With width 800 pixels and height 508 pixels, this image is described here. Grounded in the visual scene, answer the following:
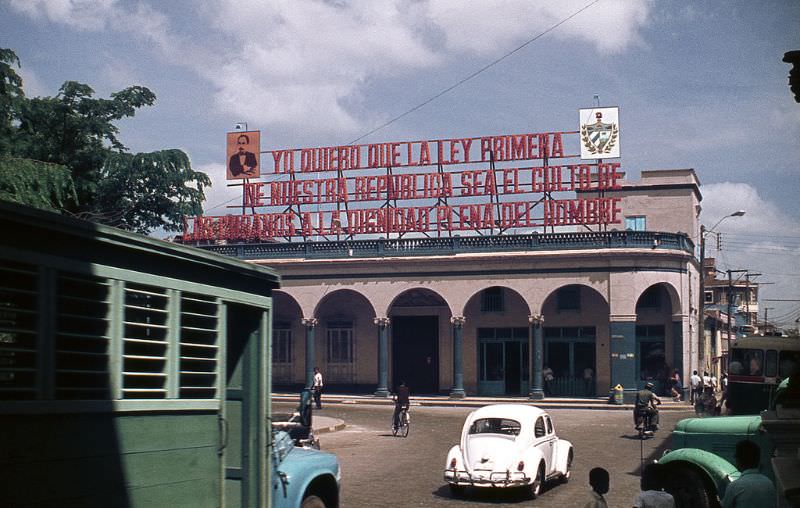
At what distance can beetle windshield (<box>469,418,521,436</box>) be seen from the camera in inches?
639

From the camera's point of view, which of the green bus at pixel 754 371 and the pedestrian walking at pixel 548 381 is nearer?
the green bus at pixel 754 371

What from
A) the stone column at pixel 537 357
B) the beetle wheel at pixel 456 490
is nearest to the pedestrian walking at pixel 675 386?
the stone column at pixel 537 357

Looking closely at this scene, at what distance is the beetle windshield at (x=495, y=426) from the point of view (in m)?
16.2

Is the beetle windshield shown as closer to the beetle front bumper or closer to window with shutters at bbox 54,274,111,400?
the beetle front bumper

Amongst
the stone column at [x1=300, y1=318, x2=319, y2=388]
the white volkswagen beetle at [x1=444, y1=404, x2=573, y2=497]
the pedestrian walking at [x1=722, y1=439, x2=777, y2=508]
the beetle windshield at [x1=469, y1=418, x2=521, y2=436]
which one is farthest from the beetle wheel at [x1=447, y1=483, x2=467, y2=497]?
the stone column at [x1=300, y1=318, x2=319, y2=388]

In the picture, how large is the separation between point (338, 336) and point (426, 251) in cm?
727

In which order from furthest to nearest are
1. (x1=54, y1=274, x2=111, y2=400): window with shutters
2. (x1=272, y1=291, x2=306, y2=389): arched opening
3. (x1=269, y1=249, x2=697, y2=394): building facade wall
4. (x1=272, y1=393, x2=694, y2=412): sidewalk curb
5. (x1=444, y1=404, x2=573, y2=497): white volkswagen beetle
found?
1. (x1=272, y1=291, x2=306, y2=389): arched opening
2. (x1=269, y1=249, x2=697, y2=394): building facade wall
3. (x1=272, y1=393, x2=694, y2=412): sidewalk curb
4. (x1=444, y1=404, x2=573, y2=497): white volkswagen beetle
5. (x1=54, y1=274, x2=111, y2=400): window with shutters

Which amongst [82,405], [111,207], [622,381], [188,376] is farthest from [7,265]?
[622,381]

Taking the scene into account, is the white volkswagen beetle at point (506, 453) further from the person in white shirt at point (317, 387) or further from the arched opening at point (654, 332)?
the arched opening at point (654, 332)

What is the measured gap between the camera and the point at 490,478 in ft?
50.2

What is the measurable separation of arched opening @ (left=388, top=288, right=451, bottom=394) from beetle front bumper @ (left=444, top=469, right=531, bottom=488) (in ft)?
94.7

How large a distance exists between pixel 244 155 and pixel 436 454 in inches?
1190

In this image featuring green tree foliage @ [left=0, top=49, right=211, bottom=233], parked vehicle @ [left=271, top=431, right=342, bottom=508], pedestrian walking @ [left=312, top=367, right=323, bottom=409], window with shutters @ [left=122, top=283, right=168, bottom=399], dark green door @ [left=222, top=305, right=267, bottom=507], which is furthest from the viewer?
pedestrian walking @ [left=312, top=367, right=323, bottom=409]

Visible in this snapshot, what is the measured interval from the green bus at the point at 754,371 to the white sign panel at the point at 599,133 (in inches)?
787
